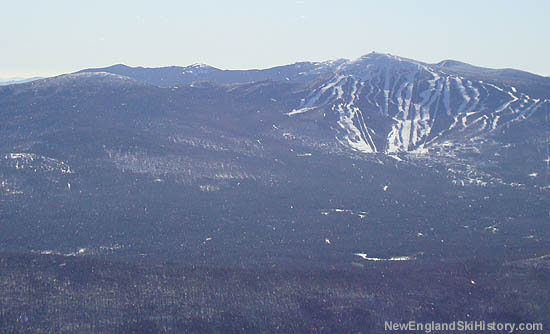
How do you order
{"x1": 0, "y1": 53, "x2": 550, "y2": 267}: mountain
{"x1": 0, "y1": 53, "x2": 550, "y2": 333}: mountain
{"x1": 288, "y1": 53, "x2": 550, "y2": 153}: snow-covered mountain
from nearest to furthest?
1. {"x1": 0, "y1": 53, "x2": 550, "y2": 333}: mountain
2. {"x1": 0, "y1": 53, "x2": 550, "y2": 267}: mountain
3. {"x1": 288, "y1": 53, "x2": 550, "y2": 153}: snow-covered mountain

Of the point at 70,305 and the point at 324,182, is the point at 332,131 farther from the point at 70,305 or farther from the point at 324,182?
the point at 70,305

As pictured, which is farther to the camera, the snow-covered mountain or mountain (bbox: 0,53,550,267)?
the snow-covered mountain

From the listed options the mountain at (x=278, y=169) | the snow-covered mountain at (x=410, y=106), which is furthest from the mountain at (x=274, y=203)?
the snow-covered mountain at (x=410, y=106)

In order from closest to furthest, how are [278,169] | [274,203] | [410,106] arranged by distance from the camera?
[274,203], [278,169], [410,106]

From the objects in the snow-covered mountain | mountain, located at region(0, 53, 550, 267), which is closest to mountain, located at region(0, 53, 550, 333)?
mountain, located at region(0, 53, 550, 267)

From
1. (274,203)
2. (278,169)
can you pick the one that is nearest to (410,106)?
(278,169)

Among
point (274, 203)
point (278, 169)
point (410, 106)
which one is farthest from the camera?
point (410, 106)

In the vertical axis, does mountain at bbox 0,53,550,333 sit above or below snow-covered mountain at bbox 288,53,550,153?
below

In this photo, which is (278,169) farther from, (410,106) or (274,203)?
(410,106)

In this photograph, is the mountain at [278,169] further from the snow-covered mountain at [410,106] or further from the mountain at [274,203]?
the snow-covered mountain at [410,106]

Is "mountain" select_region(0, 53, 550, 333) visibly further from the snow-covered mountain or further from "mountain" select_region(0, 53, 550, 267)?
the snow-covered mountain
